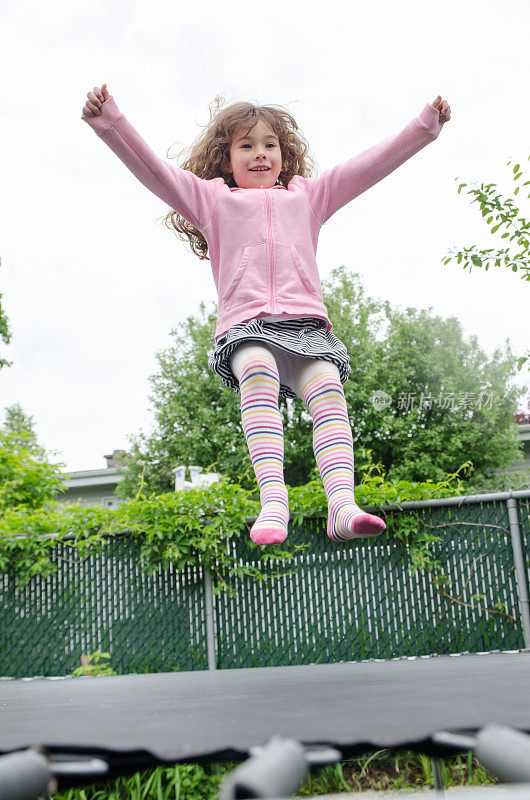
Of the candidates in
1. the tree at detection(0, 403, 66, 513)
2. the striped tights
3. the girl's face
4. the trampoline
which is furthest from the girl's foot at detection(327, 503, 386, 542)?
the tree at detection(0, 403, 66, 513)

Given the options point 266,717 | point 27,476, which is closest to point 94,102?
→ point 266,717

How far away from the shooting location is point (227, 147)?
2.29 meters

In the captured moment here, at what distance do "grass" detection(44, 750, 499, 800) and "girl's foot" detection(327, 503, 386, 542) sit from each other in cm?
71

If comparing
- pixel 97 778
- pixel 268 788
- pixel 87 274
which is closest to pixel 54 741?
pixel 97 778

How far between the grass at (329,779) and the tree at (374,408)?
38.3ft

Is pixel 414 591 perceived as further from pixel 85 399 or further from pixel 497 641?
pixel 85 399

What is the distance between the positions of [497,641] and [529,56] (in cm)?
309

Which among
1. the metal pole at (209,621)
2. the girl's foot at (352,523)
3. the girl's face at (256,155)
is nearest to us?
the girl's foot at (352,523)

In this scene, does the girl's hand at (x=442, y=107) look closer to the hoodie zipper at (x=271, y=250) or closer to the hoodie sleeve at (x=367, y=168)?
the hoodie sleeve at (x=367, y=168)

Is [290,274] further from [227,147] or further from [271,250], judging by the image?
[227,147]

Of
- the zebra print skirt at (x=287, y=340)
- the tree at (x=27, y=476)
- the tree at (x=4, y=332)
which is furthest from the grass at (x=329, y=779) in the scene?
the tree at (x=4, y=332)

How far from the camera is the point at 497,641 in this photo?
9.21 ft

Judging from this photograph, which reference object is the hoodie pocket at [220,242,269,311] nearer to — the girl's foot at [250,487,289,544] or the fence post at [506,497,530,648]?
the girl's foot at [250,487,289,544]

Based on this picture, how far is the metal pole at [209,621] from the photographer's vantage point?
3037mm
